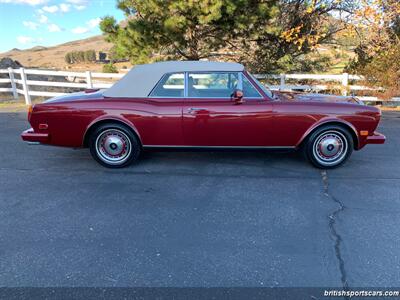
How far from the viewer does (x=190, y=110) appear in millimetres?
4625

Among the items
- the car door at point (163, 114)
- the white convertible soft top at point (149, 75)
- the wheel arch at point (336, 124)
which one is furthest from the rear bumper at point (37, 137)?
the wheel arch at point (336, 124)

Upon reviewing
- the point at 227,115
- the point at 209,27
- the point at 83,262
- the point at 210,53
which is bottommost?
the point at 83,262

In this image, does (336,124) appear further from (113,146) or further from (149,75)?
(113,146)

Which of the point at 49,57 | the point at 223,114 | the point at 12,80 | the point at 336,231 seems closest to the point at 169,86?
the point at 223,114

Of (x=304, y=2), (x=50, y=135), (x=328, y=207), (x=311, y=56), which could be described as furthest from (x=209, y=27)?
(x=328, y=207)

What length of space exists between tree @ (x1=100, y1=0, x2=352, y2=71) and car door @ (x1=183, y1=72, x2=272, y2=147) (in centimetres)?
518

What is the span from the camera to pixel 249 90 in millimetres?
4703

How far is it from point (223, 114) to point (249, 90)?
1.71ft

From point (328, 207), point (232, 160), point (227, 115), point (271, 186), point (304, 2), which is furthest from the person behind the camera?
point (304, 2)

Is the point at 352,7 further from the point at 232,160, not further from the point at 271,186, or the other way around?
the point at 271,186

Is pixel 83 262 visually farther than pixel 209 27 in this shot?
No

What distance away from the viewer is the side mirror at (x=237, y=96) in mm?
4488

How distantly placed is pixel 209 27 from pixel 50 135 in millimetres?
7298

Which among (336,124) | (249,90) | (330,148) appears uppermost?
(249,90)
